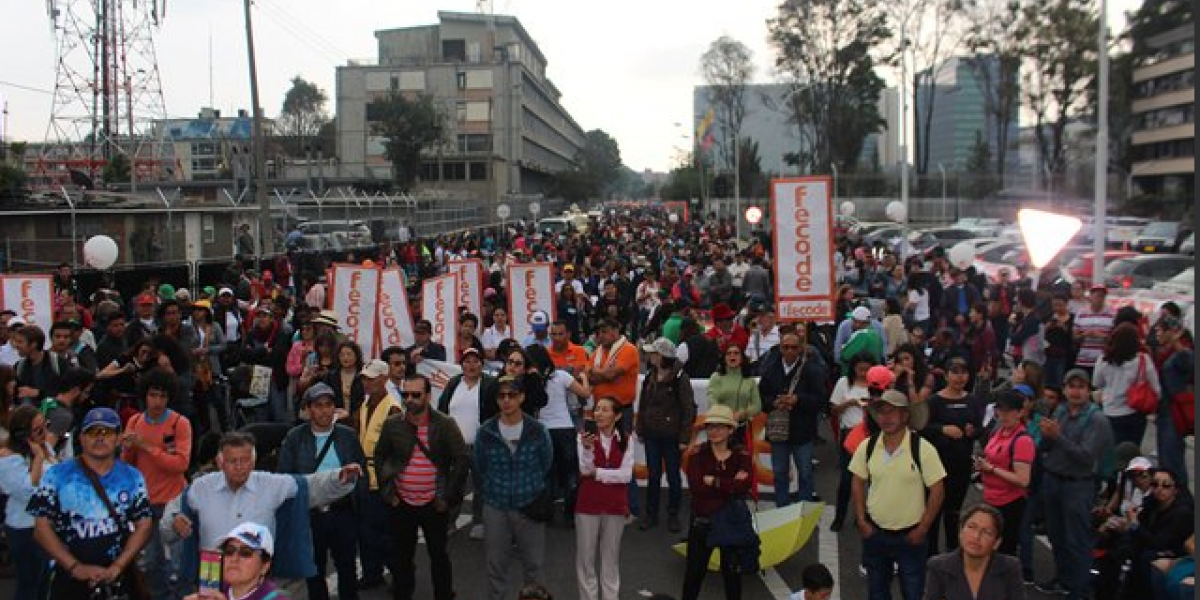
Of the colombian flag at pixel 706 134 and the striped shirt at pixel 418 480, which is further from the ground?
the colombian flag at pixel 706 134

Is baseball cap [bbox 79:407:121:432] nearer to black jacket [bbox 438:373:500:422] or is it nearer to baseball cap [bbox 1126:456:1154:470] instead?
black jacket [bbox 438:373:500:422]

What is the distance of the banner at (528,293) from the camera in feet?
40.3

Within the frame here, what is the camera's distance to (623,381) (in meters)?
9.12

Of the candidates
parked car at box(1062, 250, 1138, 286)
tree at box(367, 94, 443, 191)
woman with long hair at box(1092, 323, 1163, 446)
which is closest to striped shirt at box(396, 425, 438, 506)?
woman with long hair at box(1092, 323, 1163, 446)

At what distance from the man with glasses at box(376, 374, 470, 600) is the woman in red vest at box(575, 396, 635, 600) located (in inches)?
29.9

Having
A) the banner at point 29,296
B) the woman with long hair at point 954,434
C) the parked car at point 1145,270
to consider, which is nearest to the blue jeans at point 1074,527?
the woman with long hair at point 954,434

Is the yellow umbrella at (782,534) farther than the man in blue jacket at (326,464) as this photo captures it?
Yes

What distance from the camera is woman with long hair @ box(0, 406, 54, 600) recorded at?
5.84 metres

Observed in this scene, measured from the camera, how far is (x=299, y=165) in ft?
246

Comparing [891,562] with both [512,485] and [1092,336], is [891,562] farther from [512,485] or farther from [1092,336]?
[1092,336]

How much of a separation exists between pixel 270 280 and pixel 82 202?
958cm

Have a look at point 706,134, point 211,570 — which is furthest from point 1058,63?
point 211,570

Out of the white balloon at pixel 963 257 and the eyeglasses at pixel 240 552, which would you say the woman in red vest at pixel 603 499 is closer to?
the eyeglasses at pixel 240 552

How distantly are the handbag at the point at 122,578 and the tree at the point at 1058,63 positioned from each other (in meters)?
42.8
